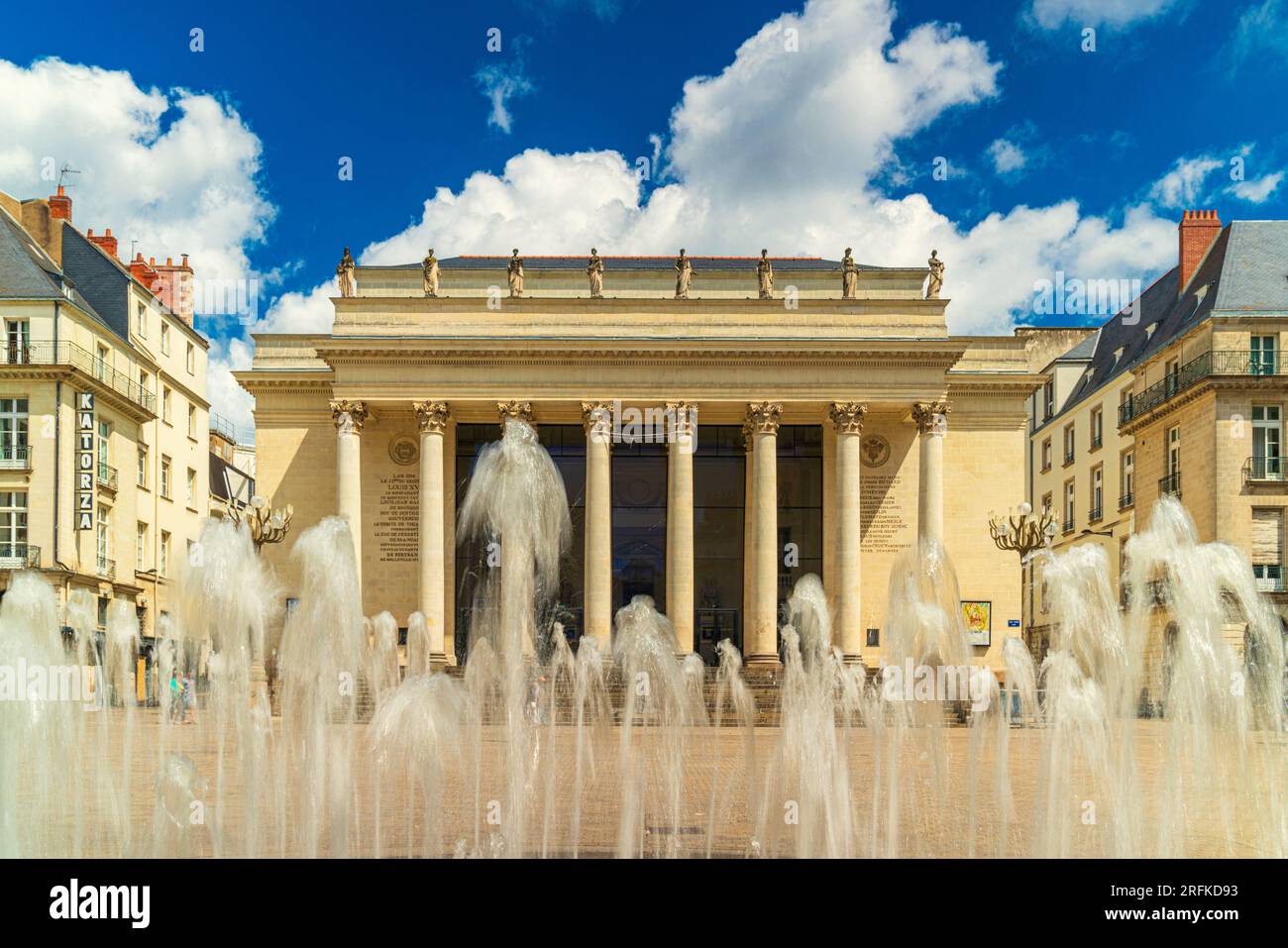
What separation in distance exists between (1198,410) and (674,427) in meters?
20.9

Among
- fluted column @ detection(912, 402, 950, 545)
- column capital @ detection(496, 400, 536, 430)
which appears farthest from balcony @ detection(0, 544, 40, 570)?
fluted column @ detection(912, 402, 950, 545)

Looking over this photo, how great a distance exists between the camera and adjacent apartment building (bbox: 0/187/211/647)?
43.6m

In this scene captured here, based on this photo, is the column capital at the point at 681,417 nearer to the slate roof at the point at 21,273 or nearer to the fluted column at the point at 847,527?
the fluted column at the point at 847,527

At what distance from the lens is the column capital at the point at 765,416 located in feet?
137

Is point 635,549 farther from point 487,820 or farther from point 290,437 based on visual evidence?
point 487,820

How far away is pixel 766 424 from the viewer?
4172 centimetres

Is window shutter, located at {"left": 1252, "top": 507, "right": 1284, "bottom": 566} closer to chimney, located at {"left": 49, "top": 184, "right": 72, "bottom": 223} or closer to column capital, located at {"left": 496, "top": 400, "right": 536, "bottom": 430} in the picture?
column capital, located at {"left": 496, "top": 400, "right": 536, "bottom": 430}

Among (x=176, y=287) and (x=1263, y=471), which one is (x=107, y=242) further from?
(x=1263, y=471)

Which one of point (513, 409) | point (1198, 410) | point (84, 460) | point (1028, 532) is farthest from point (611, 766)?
point (1198, 410)

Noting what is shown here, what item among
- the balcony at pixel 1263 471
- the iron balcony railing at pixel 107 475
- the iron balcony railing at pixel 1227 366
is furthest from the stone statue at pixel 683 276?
the iron balcony railing at pixel 107 475

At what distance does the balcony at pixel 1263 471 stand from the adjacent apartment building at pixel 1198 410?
0.05 m

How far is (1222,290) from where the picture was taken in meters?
47.5
